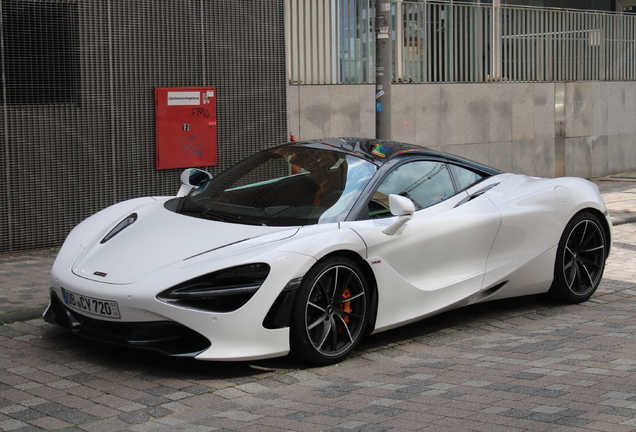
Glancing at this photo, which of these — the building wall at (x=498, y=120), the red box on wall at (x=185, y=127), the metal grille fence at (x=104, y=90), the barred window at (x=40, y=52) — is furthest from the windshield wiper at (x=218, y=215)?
the building wall at (x=498, y=120)

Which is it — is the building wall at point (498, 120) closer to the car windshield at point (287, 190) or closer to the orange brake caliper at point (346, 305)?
the car windshield at point (287, 190)

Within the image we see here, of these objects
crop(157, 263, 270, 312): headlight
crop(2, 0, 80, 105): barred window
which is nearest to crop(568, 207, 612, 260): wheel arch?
crop(157, 263, 270, 312): headlight

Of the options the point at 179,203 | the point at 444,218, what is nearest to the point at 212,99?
the point at 179,203

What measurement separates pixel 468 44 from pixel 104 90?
766 cm

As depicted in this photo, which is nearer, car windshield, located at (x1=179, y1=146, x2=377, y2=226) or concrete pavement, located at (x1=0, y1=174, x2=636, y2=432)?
concrete pavement, located at (x1=0, y1=174, x2=636, y2=432)

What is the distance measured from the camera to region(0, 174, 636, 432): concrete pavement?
159 inches

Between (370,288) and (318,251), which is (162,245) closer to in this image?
(318,251)

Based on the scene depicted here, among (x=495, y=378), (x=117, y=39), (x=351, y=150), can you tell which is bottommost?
(x=495, y=378)

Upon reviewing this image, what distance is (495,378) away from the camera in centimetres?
478

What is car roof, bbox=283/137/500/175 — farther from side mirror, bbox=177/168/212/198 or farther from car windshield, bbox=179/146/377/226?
side mirror, bbox=177/168/212/198

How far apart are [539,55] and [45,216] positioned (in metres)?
10.5

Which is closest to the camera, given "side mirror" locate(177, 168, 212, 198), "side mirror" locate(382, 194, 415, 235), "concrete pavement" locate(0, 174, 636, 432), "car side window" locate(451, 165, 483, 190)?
"concrete pavement" locate(0, 174, 636, 432)

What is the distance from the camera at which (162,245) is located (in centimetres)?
514

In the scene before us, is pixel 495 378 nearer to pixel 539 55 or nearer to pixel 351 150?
pixel 351 150
